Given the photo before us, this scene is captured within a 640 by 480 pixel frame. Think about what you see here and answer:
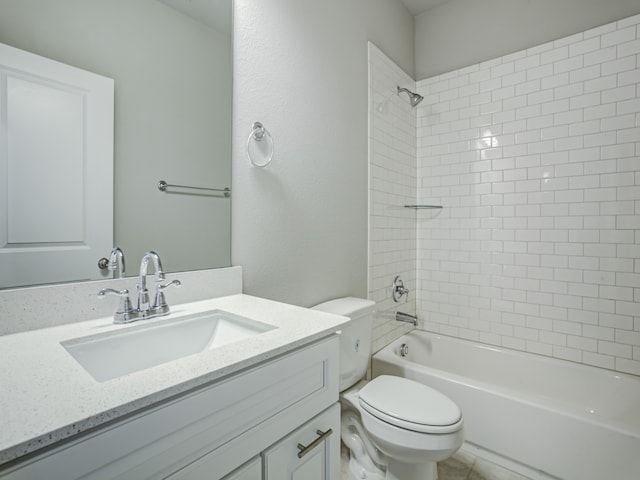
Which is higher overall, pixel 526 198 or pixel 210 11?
pixel 210 11

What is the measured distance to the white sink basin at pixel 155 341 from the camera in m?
0.82

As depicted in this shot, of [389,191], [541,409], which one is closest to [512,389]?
[541,409]

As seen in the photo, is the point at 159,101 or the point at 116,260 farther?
the point at 159,101

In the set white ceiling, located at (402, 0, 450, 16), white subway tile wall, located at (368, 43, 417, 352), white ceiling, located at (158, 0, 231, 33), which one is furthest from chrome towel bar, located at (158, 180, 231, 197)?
white ceiling, located at (402, 0, 450, 16)

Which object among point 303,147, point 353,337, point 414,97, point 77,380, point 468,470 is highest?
point 414,97

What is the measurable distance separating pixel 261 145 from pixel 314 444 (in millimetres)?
1131

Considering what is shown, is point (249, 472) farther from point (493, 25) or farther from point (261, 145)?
point (493, 25)

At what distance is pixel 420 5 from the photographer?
249 centimetres

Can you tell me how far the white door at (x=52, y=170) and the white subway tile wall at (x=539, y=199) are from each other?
220 cm

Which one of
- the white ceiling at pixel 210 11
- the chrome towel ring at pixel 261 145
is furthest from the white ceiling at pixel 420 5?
→ the chrome towel ring at pixel 261 145

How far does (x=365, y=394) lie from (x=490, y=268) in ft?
4.59

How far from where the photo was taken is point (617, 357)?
1870mm

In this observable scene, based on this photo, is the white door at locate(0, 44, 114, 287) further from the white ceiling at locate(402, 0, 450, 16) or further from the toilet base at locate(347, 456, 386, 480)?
the white ceiling at locate(402, 0, 450, 16)

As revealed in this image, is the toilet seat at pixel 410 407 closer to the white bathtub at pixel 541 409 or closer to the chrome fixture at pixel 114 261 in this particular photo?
the white bathtub at pixel 541 409
